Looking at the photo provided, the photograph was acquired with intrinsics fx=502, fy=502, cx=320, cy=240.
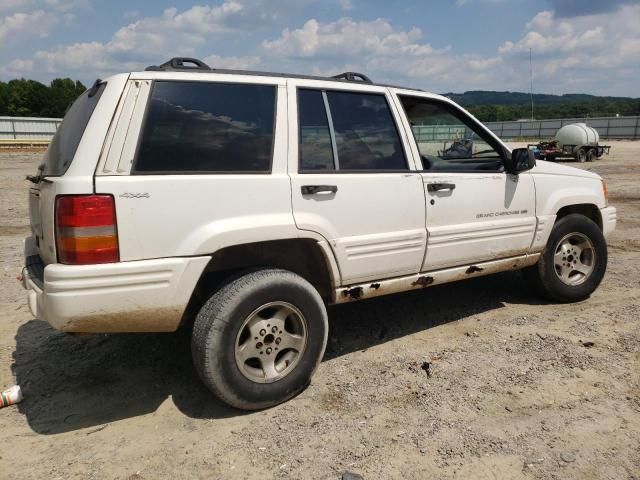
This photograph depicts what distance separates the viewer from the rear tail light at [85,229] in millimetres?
→ 2512

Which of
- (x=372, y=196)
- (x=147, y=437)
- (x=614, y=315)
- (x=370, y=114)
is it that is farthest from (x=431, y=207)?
(x=147, y=437)

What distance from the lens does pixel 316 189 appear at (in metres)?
3.15

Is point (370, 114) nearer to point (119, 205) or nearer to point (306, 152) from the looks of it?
point (306, 152)

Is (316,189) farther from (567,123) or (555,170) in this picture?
(567,123)

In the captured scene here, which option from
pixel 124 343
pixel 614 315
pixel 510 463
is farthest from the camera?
pixel 614 315

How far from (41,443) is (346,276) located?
2.02 metres

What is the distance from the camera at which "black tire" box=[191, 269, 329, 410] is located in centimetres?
283

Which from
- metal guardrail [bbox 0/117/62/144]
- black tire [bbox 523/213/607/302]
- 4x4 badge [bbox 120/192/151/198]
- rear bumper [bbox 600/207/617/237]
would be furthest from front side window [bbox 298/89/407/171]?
metal guardrail [bbox 0/117/62/144]

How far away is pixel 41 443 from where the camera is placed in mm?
2768

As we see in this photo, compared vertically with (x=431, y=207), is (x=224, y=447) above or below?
below

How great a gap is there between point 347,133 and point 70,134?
173 cm

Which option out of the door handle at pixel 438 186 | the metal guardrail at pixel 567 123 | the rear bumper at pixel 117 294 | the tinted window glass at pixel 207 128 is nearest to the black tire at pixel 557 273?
the door handle at pixel 438 186

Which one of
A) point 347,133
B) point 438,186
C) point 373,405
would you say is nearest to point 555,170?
point 438,186

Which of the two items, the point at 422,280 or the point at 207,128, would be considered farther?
the point at 422,280
